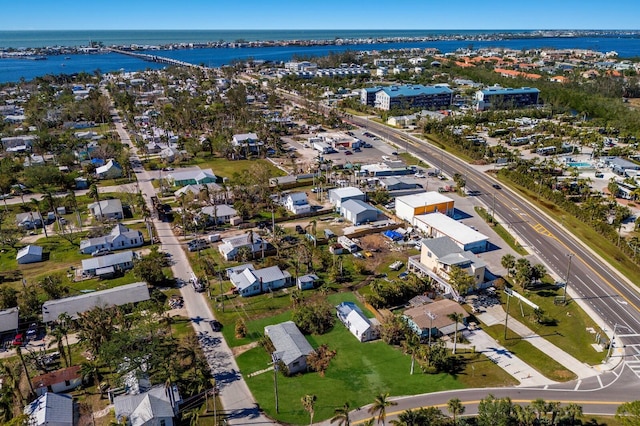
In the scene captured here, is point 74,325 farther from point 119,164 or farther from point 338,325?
point 119,164

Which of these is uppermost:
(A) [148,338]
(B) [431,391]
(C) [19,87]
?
(C) [19,87]

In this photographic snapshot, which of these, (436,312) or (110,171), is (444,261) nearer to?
(436,312)

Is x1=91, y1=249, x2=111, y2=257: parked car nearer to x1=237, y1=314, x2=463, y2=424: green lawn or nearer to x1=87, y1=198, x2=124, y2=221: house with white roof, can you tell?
x1=87, y1=198, x2=124, y2=221: house with white roof

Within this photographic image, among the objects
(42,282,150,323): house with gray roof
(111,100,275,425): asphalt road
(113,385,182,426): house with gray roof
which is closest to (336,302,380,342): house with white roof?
(111,100,275,425): asphalt road

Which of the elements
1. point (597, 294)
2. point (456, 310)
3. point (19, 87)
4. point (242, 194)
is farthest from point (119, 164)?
point (19, 87)

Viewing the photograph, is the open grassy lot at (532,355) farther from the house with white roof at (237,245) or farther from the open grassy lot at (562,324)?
the house with white roof at (237,245)

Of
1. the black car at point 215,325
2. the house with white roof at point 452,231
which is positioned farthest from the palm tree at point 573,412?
the black car at point 215,325
